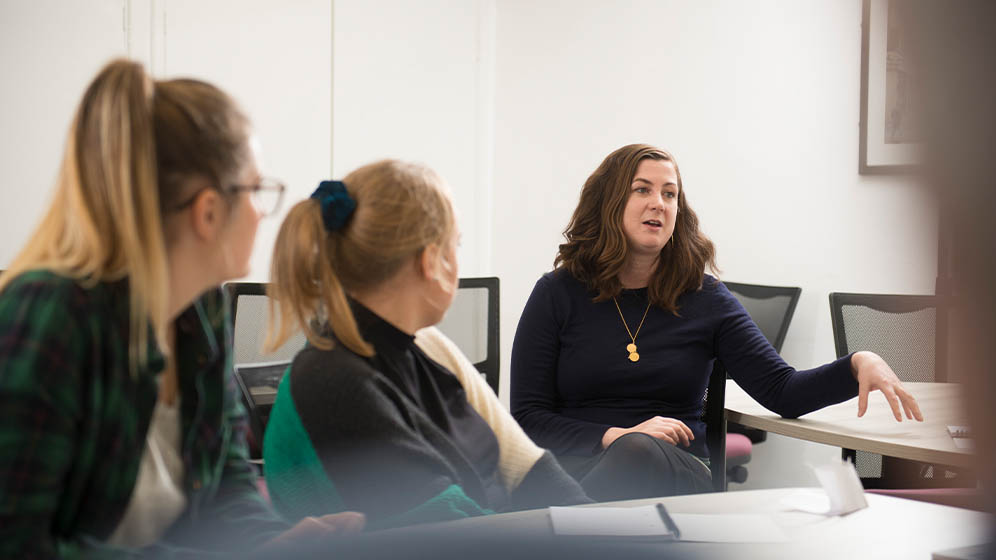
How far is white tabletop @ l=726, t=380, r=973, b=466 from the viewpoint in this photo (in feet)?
5.16

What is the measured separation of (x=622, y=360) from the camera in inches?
79.0

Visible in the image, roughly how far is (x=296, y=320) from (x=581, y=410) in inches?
37.3

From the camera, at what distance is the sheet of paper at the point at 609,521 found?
1005 mm

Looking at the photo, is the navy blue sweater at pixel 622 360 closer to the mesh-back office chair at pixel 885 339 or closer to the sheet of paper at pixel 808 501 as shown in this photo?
the mesh-back office chair at pixel 885 339

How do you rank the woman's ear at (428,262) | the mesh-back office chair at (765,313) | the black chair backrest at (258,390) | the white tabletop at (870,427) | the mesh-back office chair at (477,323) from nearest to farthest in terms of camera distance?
the woman's ear at (428,262), the white tabletop at (870,427), the black chair backrest at (258,390), the mesh-back office chair at (477,323), the mesh-back office chair at (765,313)

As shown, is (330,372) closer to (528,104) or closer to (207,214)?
(207,214)

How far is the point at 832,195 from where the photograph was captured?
308cm

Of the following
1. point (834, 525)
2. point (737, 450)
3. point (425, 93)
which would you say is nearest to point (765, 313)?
point (737, 450)

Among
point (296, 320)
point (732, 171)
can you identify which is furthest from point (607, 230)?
point (732, 171)

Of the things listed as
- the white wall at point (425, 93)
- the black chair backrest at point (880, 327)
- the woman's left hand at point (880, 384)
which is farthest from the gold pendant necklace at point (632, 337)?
the white wall at point (425, 93)

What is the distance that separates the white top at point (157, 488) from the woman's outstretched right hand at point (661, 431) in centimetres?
109

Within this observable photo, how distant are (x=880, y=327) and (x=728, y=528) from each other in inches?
64.0

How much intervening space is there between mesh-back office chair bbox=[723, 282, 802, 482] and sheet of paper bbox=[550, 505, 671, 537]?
5.80ft

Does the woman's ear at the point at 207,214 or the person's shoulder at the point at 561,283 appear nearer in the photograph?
the woman's ear at the point at 207,214
